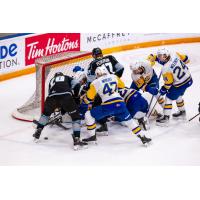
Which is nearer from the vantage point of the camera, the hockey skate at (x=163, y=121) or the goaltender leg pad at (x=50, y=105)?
the goaltender leg pad at (x=50, y=105)

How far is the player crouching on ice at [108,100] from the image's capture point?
3.93 m

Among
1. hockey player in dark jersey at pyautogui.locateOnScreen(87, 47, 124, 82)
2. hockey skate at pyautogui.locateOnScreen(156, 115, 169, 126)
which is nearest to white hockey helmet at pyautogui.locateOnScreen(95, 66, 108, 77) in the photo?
hockey player in dark jersey at pyautogui.locateOnScreen(87, 47, 124, 82)

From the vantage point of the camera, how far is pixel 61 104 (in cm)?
402

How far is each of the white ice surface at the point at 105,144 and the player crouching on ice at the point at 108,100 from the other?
0.18 meters

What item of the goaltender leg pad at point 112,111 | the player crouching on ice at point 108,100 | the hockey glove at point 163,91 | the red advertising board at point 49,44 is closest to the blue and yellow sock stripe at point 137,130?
the player crouching on ice at point 108,100

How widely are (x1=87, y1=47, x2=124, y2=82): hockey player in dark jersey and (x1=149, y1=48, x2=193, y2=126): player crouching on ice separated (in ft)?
1.05

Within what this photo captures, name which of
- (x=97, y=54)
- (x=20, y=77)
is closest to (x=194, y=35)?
(x=97, y=54)

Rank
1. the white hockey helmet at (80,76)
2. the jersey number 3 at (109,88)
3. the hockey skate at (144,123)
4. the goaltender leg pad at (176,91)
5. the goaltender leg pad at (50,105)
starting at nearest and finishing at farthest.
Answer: the jersey number 3 at (109,88) < the goaltender leg pad at (50,105) < the white hockey helmet at (80,76) < the hockey skate at (144,123) < the goaltender leg pad at (176,91)

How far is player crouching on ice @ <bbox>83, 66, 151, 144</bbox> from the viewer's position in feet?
12.9

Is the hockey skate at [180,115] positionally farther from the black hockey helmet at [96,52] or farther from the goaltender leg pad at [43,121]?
the goaltender leg pad at [43,121]

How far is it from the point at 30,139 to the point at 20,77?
108 centimetres

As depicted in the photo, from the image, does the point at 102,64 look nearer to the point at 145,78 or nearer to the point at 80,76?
the point at 80,76

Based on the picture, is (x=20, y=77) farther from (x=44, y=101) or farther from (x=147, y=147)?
(x=147, y=147)

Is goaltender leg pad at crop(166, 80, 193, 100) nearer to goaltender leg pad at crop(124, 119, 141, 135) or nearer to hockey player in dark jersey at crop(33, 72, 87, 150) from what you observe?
goaltender leg pad at crop(124, 119, 141, 135)
